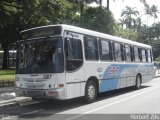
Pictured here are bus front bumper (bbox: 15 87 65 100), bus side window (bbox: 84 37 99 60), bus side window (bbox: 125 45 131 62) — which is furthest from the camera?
bus side window (bbox: 125 45 131 62)

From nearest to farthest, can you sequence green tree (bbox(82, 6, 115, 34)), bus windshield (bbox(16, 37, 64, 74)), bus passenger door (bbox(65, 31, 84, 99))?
bus windshield (bbox(16, 37, 64, 74)) → bus passenger door (bbox(65, 31, 84, 99)) → green tree (bbox(82, 6, 115, 34))

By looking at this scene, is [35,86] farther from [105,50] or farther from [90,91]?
[105,50]

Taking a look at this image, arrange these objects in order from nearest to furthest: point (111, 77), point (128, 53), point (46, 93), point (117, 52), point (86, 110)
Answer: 1. point (86, 110)
2. point (46, 93)
3. point (111, 77)
4. point (117, 52)
5. point (128, 53)

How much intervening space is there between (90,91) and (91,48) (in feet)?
5.88

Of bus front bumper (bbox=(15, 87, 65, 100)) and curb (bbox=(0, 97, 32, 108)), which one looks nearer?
bus front bumper (bbox=(15, 87, 65, 100))

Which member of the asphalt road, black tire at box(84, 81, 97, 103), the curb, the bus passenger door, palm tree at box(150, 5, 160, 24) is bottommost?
the asphalt road

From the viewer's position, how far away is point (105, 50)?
52.6 ft

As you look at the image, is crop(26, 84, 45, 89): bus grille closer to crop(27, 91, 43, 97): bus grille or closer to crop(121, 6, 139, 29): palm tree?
crop(27, 91, 43, 97): bus grille

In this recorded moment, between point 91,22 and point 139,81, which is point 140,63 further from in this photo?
point 91,22

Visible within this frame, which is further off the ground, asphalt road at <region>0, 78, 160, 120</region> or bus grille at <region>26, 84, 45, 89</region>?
bus grille at <region>26, 84, 45, 89</region>

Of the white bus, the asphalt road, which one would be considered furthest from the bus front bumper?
the asphalt road

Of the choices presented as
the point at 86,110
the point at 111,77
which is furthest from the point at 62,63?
the point at 111,77

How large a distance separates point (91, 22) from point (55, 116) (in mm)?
25097

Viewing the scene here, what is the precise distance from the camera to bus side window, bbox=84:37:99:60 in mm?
14281
